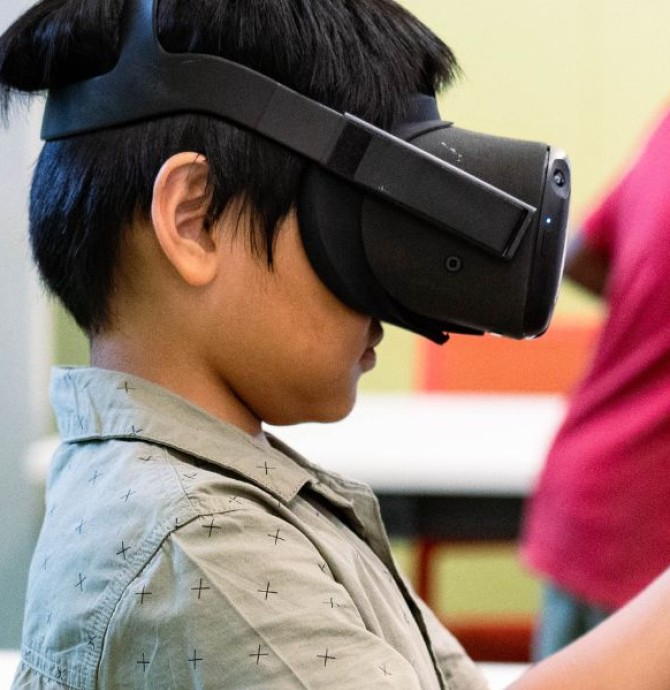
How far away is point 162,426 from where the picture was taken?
762 mm

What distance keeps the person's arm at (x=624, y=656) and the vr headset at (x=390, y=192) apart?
8.4 inches

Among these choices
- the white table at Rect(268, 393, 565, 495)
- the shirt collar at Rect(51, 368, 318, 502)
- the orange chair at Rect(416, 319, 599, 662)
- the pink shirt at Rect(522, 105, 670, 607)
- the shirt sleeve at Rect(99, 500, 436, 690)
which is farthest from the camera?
the orange chair at Rect(416, 319, 599, 662)

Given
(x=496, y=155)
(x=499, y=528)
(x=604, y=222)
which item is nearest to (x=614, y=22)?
(x=499, y=528)

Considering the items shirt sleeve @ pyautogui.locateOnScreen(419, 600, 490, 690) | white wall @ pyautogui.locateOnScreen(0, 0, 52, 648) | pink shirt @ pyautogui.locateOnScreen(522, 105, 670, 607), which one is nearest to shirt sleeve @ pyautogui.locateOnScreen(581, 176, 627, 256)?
pink shirt @ pyautogui.locateOnScreen(522, 105, 670, 607)

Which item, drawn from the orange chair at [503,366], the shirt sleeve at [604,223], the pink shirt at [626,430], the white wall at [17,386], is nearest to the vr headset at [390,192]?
the pink shirt at [626,430]

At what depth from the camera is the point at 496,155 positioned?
2.58ft

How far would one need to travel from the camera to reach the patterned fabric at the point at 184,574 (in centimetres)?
66

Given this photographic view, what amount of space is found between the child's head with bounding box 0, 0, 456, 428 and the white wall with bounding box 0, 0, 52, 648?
2362mm

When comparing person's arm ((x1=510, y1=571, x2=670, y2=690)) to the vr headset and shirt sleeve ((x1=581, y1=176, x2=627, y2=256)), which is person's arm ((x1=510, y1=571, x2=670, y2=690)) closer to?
the vr headset

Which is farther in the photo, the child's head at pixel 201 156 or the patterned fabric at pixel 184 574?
the child's head at pixel 201 156

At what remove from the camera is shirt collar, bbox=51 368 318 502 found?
0.76m

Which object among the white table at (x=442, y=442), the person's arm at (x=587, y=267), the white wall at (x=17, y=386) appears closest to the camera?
the person's arm at (x=587, y=267)

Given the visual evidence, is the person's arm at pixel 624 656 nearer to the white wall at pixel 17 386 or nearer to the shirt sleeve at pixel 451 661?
the shirt sleeve at pixel 451 661

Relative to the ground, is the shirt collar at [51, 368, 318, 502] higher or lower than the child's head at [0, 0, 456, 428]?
lower
